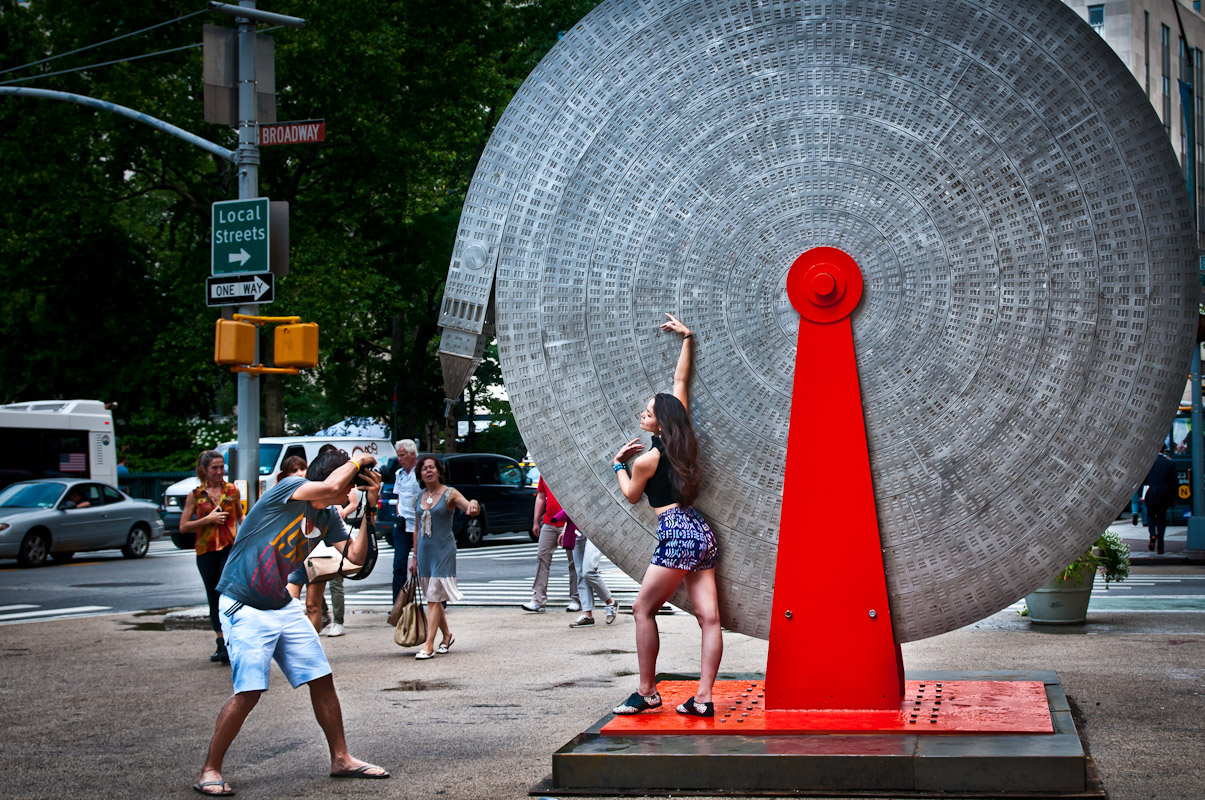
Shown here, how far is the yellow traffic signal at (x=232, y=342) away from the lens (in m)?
11.3

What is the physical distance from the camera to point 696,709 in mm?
6074

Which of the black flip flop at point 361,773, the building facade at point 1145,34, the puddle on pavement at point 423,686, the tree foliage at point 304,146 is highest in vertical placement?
the building facade at point 1145,34

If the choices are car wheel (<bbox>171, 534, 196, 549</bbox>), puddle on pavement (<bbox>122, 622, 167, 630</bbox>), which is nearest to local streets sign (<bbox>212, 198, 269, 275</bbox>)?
puddle on pavement (<bbox>122, 622, 167, 630</bbox>)

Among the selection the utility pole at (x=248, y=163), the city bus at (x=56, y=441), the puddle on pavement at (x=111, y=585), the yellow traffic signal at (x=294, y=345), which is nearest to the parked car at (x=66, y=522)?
the city bus at (x=56, y=441)

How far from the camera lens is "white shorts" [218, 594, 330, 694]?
5.83 m

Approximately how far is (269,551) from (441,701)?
2515 millimetres

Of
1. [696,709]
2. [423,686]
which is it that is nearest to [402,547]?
[423,686]

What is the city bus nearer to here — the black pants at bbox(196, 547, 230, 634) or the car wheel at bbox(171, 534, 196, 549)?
the car wheel at bbox(171, 534, 196, 549)

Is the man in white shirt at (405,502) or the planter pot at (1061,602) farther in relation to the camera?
the man in white shirt at (405,502)

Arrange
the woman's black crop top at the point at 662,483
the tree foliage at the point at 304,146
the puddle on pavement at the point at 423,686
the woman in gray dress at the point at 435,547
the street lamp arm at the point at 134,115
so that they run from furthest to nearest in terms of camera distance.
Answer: the tree foliage at the point at 304,146
the street lamp arm at the point at 134,115
the woman in gray dress at the point at 435,547
the puddle on pavement at the point at 423,686
the woman's black crop top at the point at 662,483

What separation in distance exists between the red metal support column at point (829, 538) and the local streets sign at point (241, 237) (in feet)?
23.9

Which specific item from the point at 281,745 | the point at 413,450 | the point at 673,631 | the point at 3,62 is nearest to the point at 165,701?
the point at 281,745

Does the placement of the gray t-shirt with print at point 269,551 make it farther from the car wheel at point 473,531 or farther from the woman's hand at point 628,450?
the car wheel at point 473,531

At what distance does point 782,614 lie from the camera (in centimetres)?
595
